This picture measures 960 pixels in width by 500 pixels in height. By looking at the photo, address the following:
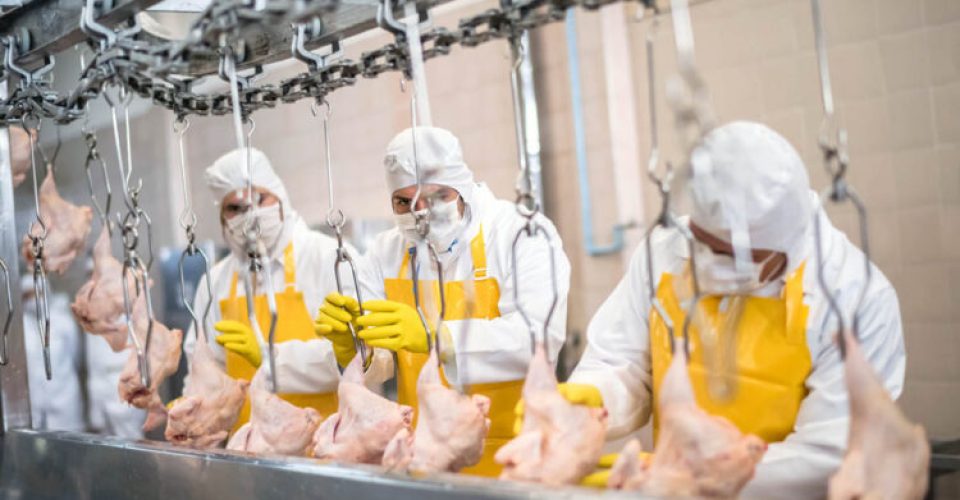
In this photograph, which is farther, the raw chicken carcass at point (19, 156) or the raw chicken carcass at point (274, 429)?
the raw chicken carcass at point (19, 156)

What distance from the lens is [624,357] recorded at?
2.26 meters

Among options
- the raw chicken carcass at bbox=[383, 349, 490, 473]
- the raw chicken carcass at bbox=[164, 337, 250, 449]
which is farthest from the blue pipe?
the raw chicken carcass at bbox=[383, 349, 490, 473]

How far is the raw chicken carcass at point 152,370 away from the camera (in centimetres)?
256

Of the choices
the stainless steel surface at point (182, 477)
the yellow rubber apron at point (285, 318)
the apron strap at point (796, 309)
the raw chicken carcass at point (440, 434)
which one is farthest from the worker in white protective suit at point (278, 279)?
the apron strap at point (796, 309)

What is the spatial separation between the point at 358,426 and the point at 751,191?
2.85ft

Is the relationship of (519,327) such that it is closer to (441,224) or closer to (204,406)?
(441,224)

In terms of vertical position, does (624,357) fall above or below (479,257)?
below

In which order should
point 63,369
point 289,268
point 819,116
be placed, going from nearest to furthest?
point 289,268 → point 819,116 → point 63,369

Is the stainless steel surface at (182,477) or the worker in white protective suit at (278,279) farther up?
the worker in white protective suit at (278,279)

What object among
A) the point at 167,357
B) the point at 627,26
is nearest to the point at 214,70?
the point at 167,357

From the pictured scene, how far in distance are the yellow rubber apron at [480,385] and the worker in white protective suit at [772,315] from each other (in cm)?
58

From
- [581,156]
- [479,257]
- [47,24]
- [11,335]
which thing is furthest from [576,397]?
[581,156]

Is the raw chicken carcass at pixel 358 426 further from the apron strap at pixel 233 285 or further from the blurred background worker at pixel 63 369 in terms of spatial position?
the blurred background worker at pixel 63 369

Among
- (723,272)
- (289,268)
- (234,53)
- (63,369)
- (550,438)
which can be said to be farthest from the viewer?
(63,369)
